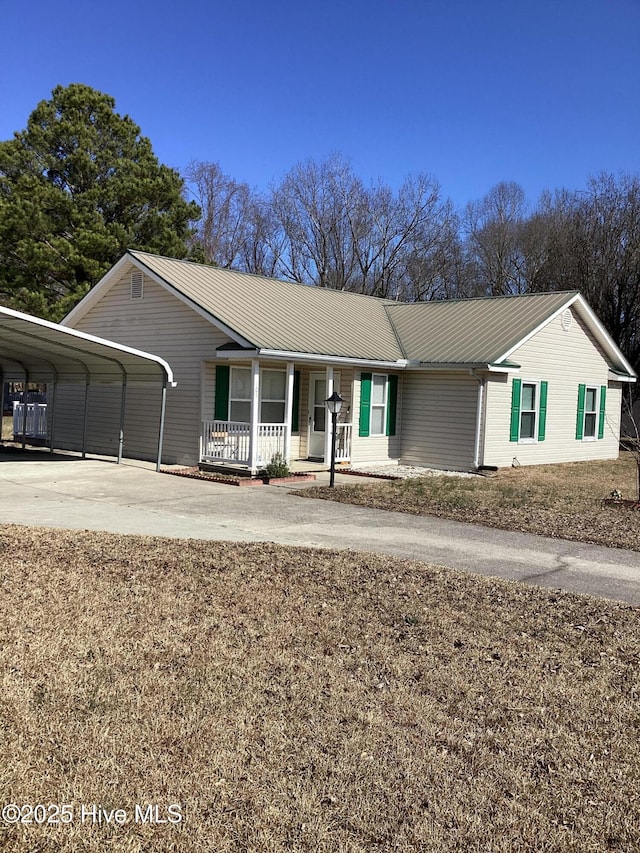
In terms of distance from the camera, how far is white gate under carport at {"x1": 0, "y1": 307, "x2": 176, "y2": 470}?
14.2m

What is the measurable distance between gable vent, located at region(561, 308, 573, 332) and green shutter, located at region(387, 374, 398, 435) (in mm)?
4891

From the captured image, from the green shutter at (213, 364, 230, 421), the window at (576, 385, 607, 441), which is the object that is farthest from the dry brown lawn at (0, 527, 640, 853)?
the window at (576, 385, 607, 441)

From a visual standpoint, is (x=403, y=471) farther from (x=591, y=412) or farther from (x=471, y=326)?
(x=591, y=412)

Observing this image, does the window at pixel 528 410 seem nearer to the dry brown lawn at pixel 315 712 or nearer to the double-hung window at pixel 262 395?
the double-hung window at pixel 262 395

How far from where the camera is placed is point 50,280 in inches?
1163

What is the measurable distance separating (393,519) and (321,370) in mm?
7472

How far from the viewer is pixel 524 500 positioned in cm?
1276

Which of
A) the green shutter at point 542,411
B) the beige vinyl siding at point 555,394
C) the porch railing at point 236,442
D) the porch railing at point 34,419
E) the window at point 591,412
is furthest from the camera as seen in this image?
the window at point 591,412

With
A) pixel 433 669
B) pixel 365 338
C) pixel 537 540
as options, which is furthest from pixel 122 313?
pixel 433 669

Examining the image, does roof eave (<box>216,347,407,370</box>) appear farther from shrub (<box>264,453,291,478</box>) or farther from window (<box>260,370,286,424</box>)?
shrub (<box>264,453,291,478</box>)

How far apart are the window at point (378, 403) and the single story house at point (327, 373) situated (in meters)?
0.05

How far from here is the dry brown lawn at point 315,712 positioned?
126 inches

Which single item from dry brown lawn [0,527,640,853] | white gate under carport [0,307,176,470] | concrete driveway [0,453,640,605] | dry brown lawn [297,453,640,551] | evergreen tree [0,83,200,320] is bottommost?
dry brown lawn [0,527,640,853]

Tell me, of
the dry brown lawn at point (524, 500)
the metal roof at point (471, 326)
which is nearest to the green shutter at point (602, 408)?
the metal roof at point (471, 326)
